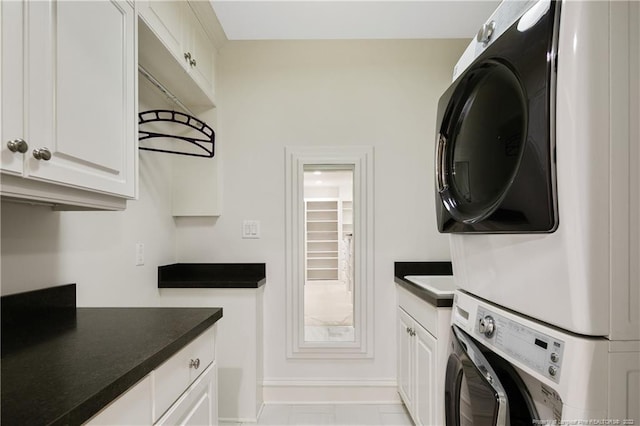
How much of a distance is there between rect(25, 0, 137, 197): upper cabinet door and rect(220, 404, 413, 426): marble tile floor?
67.4 inches

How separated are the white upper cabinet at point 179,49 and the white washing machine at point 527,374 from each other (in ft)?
5.40

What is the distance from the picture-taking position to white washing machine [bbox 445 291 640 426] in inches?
25.7

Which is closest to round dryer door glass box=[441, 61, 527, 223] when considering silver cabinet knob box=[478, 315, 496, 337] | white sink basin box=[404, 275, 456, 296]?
silver cabinet knob box=[478, 315, 496, 337]

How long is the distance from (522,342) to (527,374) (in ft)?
0.30

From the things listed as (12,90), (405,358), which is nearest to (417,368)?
(405,358)

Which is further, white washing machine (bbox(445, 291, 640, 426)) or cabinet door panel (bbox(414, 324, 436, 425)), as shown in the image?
cabinet door panel (bbox(414, 324, 436, 425))

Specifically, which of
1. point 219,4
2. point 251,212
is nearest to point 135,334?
point 251,212

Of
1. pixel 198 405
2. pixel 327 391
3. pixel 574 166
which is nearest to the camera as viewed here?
pixel 574 166

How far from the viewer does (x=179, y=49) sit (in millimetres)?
1780

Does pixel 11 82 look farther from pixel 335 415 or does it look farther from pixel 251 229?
pixel 335 415

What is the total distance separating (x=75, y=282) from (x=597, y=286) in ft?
5.70

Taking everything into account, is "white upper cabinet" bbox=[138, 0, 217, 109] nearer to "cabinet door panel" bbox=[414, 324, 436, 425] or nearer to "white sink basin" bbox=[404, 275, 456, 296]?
"white sink basin" bbox=[404, 275, 456, 296]

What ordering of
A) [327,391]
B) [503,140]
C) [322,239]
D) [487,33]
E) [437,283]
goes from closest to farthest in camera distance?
1. [503,140]
2. [487,33]
3. [437,283]
4. [327,391]
5. [322,239]

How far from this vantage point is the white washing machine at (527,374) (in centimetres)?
65
